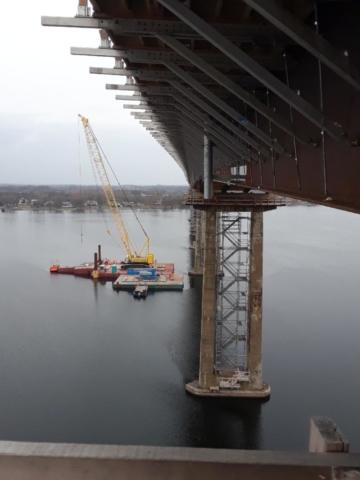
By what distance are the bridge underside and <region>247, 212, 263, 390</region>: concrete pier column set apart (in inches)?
328

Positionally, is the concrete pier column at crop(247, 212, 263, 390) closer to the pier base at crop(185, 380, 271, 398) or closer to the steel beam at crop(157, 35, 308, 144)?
the pier base at crop(185, 380, 271, 398)

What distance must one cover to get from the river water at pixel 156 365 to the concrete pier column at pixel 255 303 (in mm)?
952

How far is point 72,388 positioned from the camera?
14.5m

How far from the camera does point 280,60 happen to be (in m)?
4.09

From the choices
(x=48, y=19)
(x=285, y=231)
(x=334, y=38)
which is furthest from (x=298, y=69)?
→ (x=285, y=231)

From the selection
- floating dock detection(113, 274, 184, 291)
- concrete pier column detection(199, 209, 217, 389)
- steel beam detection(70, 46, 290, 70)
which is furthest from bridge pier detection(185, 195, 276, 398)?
floating dock detection(113, 274, 184, 291)

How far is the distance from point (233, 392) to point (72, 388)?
5328mm

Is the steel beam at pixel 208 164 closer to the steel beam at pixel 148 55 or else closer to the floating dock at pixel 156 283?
the steel beam at pixel 148 55

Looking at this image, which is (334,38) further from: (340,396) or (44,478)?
(340,396)

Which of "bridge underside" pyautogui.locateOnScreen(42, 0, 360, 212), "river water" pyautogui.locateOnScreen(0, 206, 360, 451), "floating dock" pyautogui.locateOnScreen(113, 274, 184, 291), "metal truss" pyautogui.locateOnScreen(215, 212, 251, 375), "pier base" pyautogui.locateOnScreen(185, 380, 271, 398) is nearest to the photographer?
"bridge underside" pyautogui.locateOnScreen(42, 0, 360, 212)

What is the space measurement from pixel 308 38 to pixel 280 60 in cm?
154

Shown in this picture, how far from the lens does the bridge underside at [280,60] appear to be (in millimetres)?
2906

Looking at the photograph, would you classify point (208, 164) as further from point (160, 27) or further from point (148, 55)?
point (160, 27)

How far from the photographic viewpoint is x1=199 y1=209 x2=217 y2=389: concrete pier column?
45.4 feet
